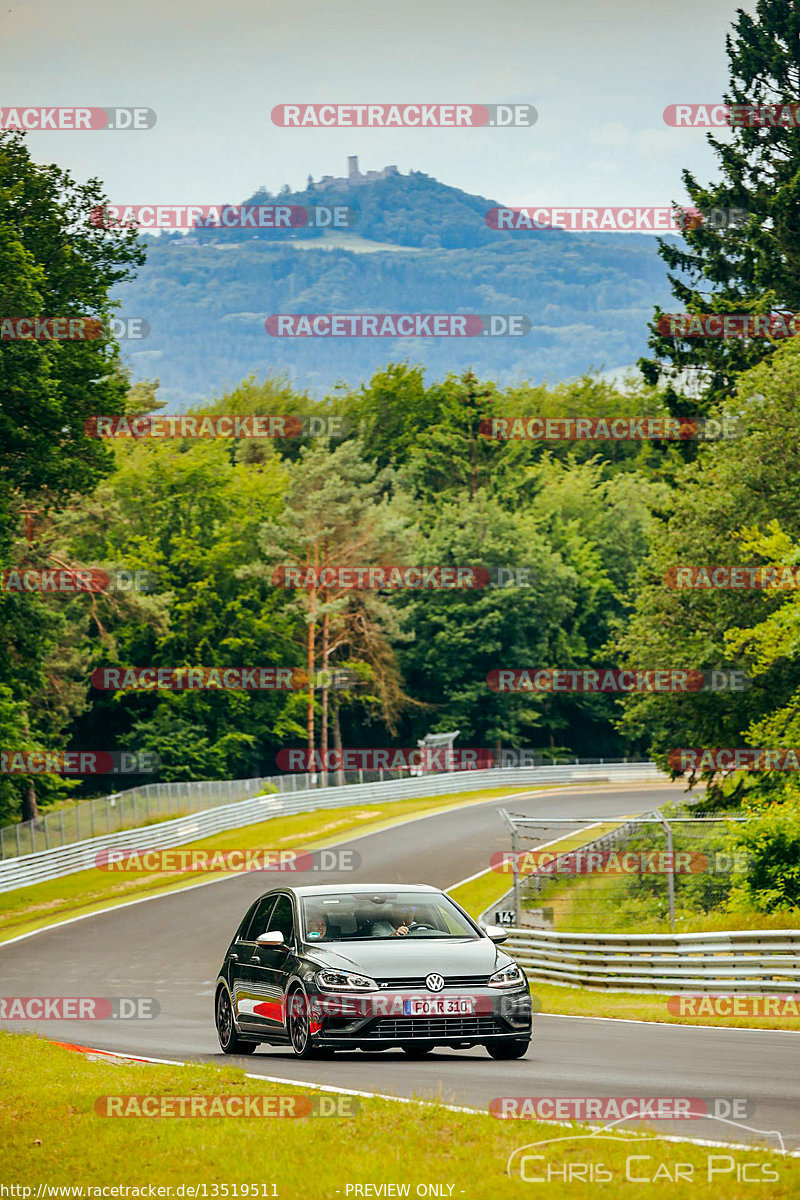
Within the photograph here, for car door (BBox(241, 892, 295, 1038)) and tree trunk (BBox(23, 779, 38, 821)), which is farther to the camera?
tree trunk (BBox(23, 779, 38, 821))

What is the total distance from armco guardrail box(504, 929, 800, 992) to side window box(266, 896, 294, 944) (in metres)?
7.29

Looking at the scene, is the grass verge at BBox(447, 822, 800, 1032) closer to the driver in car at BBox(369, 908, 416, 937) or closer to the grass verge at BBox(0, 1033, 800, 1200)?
the driver in car at BBox(369, 908, 416, 937)

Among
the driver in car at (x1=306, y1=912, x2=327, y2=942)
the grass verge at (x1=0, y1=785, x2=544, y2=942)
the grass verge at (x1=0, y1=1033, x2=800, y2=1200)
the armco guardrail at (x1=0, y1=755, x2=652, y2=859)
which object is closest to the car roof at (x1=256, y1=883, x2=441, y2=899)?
the driver in car at (x1=306, y1=912, x2=327, y2=942)

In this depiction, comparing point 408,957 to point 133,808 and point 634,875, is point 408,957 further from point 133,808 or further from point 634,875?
point 133,808

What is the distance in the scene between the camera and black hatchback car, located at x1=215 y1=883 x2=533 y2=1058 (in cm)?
1222

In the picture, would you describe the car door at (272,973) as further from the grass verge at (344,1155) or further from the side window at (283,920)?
the grass verge at (344,1155)

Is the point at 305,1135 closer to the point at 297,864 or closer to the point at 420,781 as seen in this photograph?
the point at 297,864

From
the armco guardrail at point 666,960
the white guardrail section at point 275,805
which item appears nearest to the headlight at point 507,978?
the armco guardrail at point 666,960

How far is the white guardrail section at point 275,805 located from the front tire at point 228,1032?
30.4m

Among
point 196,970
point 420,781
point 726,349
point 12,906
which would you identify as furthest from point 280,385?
point 196,970

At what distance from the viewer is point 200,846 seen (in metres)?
52.5

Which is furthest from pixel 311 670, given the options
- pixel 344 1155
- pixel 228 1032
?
pixel 344 1155

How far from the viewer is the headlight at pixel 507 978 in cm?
1240

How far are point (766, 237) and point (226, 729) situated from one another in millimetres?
40217
